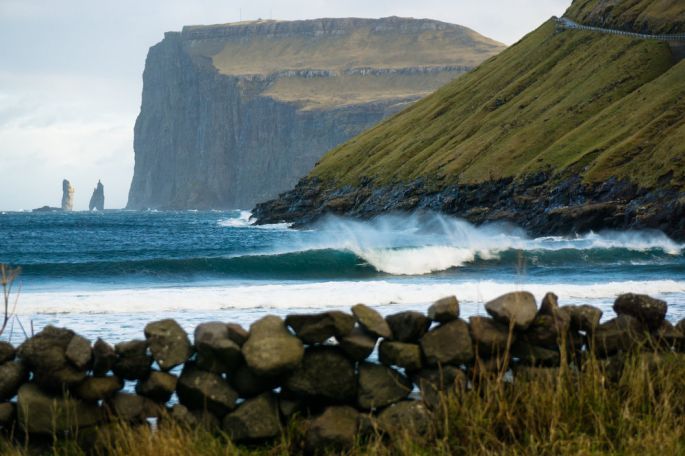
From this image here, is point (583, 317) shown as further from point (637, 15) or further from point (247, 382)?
point (637, 15)

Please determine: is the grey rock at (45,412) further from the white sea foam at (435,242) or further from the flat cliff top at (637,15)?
the flat cliff top at (637,15)

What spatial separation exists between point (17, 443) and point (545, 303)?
619 centimetres

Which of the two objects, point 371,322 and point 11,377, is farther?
point 371,322

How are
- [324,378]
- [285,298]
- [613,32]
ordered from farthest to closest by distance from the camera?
1. [613,32]
2. [285,298]
3. [324,378]

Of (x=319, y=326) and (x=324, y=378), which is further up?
(x=319, y=326)

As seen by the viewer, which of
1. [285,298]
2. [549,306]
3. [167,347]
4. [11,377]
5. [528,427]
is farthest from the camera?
[285,298]

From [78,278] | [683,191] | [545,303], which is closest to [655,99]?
[683,191]

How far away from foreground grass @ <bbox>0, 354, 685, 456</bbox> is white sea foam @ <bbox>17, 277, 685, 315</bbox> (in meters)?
9.44

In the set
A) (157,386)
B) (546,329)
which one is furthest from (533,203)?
(157,386)

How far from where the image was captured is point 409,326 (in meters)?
9.21

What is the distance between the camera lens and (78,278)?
4241cm

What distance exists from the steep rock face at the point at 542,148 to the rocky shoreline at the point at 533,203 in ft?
0.53

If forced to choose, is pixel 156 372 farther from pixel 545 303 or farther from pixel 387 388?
pixel 545 303

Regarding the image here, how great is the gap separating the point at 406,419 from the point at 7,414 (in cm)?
432
